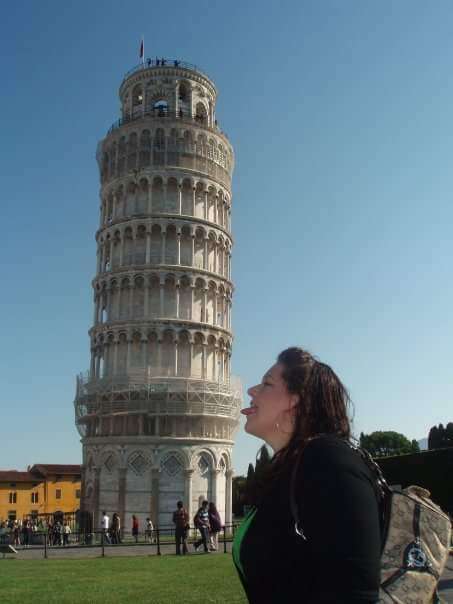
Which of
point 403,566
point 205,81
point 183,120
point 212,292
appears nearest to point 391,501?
point 403,566

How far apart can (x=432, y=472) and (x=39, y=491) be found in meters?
62.7

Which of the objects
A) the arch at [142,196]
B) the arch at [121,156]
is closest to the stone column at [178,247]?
the arch at [142,196]

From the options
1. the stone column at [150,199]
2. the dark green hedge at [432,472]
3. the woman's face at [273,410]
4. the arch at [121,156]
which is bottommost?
the dark green hedge at [432,472]

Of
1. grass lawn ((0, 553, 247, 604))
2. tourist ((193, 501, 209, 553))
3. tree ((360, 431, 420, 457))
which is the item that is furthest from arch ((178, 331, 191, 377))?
tree ((360, 431, 420, 457))

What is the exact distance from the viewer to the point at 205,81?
51094 mm

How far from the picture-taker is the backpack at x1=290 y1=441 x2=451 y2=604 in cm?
234

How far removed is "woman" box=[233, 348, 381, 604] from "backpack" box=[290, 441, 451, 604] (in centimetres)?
8

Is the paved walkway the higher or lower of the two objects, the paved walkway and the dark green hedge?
the lower

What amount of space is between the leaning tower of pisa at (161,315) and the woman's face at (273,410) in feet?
130

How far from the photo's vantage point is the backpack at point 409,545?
7.67ft

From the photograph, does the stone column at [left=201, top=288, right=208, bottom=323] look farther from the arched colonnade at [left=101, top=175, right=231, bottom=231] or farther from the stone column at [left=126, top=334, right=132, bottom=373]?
the arched colonnade at [left=101, top=175, right=231, bottom=231]

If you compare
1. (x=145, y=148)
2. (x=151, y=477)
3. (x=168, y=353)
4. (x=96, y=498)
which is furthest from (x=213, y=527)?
(x=145, y=148)

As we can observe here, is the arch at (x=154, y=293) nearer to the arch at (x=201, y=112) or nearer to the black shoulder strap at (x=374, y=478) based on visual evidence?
the arch at (x=201, y=112)

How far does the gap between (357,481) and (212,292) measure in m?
43.9
